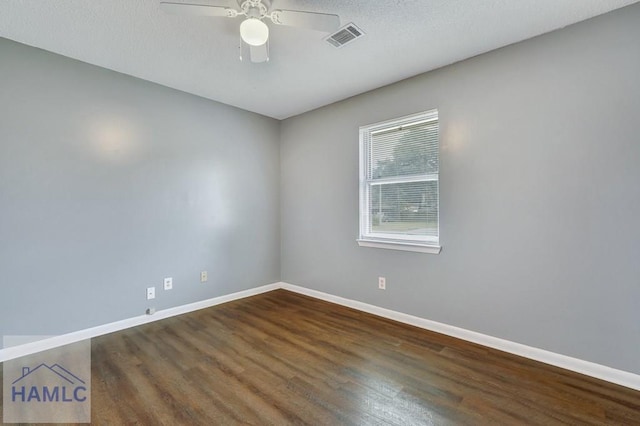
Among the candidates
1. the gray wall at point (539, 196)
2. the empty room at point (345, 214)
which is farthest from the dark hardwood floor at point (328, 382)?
the gray wall at point (539, 196)

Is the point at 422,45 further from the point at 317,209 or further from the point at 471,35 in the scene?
the point at 317,209

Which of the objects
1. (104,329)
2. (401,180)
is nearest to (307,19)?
(401,180)

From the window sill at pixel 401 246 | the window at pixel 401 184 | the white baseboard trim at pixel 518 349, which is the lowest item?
the white baseboard trim at pixel 518 349

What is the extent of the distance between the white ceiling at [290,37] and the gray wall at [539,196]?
0.74 feet

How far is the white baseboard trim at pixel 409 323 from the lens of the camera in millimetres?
1929

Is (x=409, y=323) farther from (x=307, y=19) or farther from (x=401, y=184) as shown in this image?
(x=307, y=19)

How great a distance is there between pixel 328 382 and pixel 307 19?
2.27 m

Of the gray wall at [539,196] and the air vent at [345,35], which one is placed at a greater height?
the air vent at [345,35]

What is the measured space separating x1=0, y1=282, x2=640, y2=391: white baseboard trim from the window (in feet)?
2.33

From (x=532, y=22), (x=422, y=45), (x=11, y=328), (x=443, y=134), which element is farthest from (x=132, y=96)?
(x=532, y=22)

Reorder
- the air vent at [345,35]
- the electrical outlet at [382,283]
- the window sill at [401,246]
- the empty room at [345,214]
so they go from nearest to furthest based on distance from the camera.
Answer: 1. the empty room at [345,214]
2. the air vent at [345,35]
3. the window sill at [401,246]
4. the electrical outlet at [382,283]

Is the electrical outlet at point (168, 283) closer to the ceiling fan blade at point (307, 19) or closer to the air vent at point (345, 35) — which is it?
the ceiling fan blade at point (307, 19)

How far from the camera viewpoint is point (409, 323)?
287 cm

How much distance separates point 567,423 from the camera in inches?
60.9
